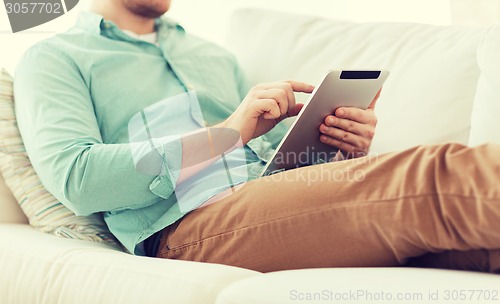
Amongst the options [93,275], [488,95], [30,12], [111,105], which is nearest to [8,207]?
[111,105]

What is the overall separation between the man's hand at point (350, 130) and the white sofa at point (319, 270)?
0.11 m

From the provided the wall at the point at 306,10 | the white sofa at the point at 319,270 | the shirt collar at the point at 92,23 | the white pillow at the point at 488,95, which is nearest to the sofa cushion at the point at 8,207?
the white sofa at the point at 319,270

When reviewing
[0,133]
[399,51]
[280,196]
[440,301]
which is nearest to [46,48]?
[0,133]

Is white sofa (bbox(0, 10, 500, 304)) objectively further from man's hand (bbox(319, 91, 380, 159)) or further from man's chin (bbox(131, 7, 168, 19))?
man's chin (bbox(131, 7, 168, 19))

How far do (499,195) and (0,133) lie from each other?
908 millimetres

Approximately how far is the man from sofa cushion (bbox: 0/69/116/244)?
38 mm

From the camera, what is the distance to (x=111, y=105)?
4.04ft

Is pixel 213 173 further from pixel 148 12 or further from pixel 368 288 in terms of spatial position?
pixel 148 12

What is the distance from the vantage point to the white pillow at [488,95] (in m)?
1.08

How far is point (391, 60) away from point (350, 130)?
12.6 inches

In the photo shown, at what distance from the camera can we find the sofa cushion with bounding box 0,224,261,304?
82cm

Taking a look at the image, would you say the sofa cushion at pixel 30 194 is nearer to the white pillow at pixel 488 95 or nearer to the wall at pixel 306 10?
the white pillow at pixel 488 95

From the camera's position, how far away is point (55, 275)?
0.94 m

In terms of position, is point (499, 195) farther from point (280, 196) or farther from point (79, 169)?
point (79, 169)
